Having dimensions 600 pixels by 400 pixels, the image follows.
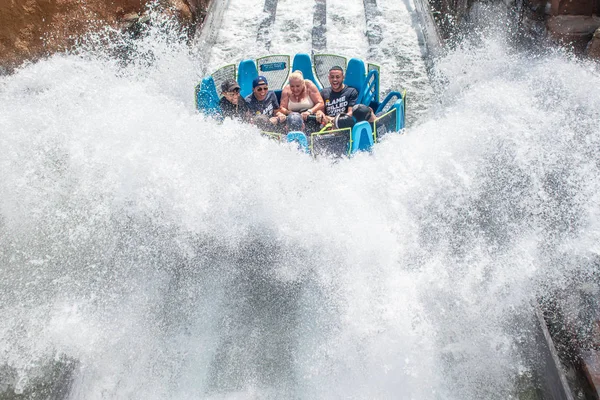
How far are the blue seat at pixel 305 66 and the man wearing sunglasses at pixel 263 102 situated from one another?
0.75 m

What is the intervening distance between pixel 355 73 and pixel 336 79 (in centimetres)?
56

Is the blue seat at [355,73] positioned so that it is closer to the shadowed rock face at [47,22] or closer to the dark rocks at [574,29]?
the dark rocks at [574,29]

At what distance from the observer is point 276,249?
4395 millimetres

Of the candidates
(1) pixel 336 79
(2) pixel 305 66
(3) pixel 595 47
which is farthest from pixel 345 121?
(3) pixel 595 47

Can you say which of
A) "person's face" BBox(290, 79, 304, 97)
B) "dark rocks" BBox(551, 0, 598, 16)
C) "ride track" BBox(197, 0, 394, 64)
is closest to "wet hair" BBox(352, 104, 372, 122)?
"person's face" BBox(290, 79, 304, 97)

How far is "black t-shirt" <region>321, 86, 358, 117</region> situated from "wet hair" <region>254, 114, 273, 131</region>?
2.65 ft

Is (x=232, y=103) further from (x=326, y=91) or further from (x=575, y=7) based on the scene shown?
(x=575, y=7)

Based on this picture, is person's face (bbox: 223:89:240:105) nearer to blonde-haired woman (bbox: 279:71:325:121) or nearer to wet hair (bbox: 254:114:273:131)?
wet hair (bbox: 254:114:273:131)

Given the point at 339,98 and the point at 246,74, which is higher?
the point at 246,74

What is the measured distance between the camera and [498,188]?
4.87m

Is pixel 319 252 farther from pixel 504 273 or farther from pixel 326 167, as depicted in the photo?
pixel 504 273

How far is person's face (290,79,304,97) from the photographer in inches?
217

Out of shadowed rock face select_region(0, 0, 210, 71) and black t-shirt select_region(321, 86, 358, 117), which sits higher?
shadowed rock face select_region(0, 0, 210, 71)

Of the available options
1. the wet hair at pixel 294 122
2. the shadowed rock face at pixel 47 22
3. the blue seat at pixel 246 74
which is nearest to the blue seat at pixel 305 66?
the blue seat at pixel 246 74
